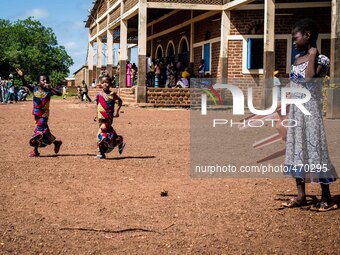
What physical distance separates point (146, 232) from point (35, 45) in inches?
3051

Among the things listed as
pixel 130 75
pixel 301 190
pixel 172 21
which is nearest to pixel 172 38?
pixel 172 21

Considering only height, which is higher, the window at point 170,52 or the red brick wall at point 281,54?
the window at point 170,52

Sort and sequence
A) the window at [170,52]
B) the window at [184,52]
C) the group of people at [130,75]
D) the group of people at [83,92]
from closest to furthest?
the group of people at [130,75], the window at [184,52], the window at [170,52], the group of people at [83,92]

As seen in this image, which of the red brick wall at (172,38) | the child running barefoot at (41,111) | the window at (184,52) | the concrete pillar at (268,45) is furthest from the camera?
the red brick wall at (172,38)

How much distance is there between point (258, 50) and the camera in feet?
68.4

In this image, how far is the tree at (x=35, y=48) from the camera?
6956 cm

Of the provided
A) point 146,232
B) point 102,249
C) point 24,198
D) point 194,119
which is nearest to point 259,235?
point 146,232

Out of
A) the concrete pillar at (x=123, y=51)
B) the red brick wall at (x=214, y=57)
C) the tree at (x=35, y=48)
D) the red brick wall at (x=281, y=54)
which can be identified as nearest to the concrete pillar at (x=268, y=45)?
the red brick wall at (x=281, y=54)

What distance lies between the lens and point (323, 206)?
195 inches

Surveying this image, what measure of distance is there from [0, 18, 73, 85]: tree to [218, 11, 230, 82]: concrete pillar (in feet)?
160

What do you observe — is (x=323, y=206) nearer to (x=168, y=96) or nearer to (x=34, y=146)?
(x=34, y=146)

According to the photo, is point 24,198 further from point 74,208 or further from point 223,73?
point 223,73

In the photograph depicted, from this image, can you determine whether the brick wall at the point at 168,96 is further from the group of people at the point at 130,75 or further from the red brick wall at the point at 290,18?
the group of people at the point at 130,75

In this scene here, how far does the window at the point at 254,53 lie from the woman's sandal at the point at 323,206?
16.1m
